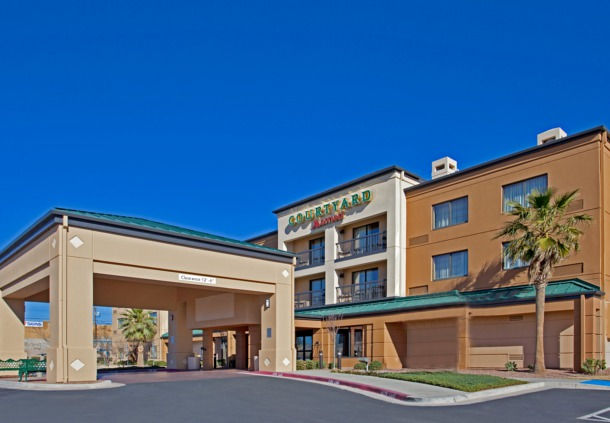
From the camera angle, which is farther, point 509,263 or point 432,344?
point 432,344

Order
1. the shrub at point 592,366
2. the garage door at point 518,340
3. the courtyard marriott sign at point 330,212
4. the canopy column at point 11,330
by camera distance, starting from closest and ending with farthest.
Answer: the shrub at point 592,366 < the garage door at point 518,340 < the canopy column at point 11,330 < the courtyard marriott sign at point 330,212

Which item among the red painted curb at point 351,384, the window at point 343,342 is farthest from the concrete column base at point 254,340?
the window at point 343,342

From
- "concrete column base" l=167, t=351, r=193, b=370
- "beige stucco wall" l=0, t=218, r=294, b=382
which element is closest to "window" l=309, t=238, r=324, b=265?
"beige stucco wall" l=0, t=218, r=294, b=382

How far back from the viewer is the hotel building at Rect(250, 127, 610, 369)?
28297mm

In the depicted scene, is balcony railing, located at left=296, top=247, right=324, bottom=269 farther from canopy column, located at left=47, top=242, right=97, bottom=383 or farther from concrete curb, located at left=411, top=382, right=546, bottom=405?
concrete curb, located at left=411, top=382, right=546, bottom=405

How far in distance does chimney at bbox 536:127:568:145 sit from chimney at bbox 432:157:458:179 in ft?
22.1

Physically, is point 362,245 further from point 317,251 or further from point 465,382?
point 465,382

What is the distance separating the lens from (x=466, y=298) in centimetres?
3095

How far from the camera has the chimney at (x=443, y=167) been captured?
39.2m

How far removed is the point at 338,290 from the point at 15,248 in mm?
22155

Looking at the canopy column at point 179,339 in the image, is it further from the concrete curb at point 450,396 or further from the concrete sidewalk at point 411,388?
the concrete sidewalk at point 411,388

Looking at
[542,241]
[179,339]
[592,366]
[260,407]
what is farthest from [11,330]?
[592,366]

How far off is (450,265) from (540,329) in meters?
10.3

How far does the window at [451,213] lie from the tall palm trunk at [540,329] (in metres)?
9.47
